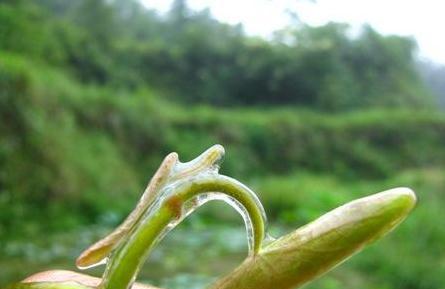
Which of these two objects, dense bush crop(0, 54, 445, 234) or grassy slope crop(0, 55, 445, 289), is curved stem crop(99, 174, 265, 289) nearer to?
grassy slope crop(0, 55, 445, 289)

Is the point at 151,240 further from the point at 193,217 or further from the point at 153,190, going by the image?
the point at 193,217

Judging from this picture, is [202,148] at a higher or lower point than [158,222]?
A: lower

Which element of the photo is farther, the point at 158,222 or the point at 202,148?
the point at 202,148

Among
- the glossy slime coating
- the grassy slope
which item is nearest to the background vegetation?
the grassy slope

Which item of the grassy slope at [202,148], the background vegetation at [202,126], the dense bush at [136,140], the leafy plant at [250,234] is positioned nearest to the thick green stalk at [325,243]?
the leafy plant at [250,234]

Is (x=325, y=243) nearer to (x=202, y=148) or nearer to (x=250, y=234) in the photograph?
(x=250, y=234)

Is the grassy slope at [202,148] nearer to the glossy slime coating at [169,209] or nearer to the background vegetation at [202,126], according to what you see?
the background vegetation at [202,126]

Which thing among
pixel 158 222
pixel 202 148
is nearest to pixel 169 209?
pixel 158 222
